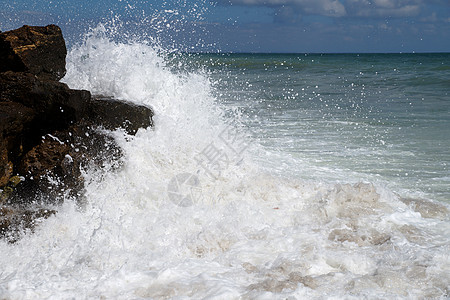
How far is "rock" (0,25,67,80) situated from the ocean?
0.77 m

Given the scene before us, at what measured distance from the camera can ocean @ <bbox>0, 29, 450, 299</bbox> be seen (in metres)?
2.80

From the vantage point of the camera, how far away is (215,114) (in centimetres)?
646

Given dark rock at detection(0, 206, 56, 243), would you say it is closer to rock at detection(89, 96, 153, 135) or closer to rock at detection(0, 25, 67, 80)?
rock at detection(89, 96, 153, 135)

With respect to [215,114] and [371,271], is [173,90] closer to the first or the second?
[215,114]

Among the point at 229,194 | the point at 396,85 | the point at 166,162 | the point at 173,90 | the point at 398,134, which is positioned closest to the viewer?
the point at 229,194

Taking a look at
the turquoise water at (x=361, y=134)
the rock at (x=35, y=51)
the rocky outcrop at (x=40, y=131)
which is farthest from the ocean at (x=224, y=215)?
the rock at (x=35, y=51)

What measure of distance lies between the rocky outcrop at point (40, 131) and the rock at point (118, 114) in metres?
0.01

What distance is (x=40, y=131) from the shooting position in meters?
3.81

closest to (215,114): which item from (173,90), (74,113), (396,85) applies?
(173,90)

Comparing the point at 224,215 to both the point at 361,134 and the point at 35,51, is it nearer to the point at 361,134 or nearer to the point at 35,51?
the point at 35,51

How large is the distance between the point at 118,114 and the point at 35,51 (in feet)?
3.37

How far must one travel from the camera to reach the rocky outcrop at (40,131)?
350 cm

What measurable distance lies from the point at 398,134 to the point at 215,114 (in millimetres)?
3628

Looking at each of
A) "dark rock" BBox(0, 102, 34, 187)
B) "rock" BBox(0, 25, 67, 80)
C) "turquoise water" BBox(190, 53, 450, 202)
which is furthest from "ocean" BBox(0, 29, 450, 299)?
"rock" BBox(0, 25, 67, 80)
